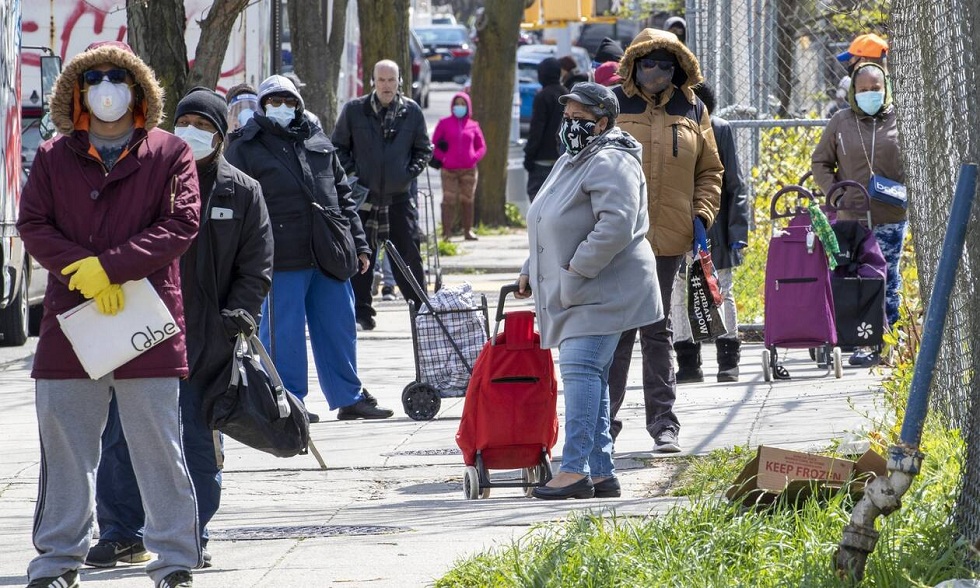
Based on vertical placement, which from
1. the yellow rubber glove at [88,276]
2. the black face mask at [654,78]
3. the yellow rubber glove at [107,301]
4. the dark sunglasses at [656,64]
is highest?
the dark sunglasses at [656,64]

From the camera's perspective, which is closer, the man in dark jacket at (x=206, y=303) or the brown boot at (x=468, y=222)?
the man in dark jacket at (x=206, y=303)

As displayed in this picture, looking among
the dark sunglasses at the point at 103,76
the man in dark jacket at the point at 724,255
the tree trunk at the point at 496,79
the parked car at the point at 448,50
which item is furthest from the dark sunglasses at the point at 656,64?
the parked car at the point at 448,50

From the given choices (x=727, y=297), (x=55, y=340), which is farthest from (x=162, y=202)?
(x=727, y=297)

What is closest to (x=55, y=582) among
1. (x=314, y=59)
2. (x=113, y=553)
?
(x=113, y=553)

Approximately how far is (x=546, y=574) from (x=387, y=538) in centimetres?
133

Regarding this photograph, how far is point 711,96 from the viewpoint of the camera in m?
9.44

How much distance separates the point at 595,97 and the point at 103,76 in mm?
2263

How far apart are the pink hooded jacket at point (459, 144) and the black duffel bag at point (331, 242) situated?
431 inches

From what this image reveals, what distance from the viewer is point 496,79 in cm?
2134

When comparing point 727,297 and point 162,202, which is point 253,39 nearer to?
point 727,297

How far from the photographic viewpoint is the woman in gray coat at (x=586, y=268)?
21.8ft

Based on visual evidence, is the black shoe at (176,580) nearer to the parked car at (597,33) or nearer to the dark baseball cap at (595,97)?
the dark baseball cap at (595,97)

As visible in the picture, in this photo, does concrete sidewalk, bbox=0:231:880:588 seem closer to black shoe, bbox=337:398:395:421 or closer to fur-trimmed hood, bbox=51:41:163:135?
black shoe, bbox=337:398:395:421

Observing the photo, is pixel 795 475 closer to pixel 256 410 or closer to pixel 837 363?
pixel 256 410
